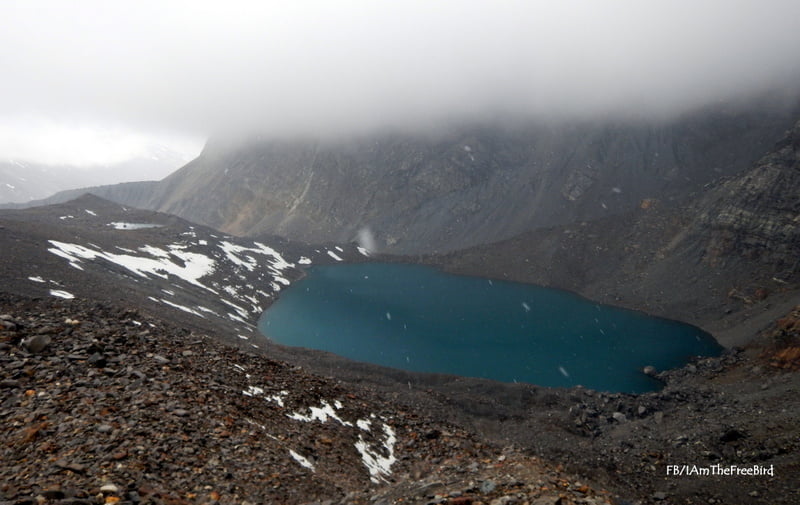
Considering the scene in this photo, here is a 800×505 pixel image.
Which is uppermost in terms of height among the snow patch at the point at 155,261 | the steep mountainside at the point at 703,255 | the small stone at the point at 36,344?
the steep mountainside at the point at 703,255

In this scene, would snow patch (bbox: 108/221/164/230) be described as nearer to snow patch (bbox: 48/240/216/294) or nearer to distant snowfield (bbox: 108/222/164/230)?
distant snowfield (bbox: 108/222/164/230)

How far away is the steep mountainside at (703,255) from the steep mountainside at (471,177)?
13.8 m

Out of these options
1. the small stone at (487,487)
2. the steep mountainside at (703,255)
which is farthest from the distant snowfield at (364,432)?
the steep mountainside at (703,255)

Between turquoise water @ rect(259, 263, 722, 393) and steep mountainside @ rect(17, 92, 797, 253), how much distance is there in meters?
42.4

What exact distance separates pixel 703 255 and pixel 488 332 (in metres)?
42.6

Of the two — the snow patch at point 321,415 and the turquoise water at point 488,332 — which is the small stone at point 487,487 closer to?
the snow patch at point 321,415

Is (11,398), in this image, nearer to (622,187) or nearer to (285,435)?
(285,435)

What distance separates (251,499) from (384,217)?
144m

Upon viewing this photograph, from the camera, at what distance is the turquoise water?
154 feet

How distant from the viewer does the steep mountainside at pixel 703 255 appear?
2405 inches

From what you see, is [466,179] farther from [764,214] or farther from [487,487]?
[487,487]

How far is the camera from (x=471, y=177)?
149 m

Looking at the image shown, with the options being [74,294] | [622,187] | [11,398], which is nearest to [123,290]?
[74,294]
